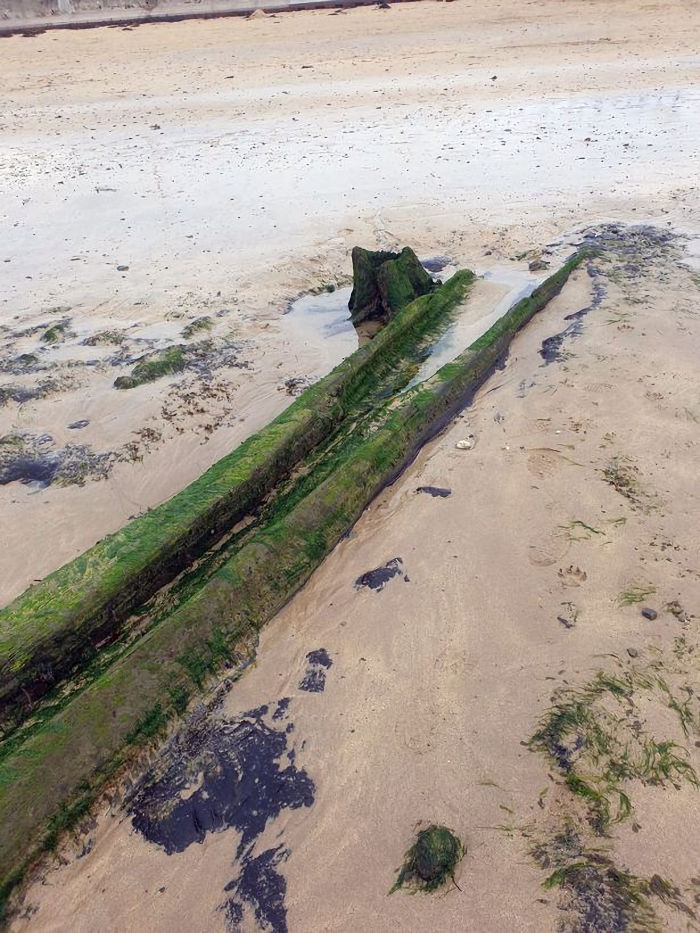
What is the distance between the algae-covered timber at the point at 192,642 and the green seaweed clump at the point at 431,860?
163 cm

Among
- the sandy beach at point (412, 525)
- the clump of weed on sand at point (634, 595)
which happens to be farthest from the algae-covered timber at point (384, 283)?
the clump of weed on sand at point (634, 595)

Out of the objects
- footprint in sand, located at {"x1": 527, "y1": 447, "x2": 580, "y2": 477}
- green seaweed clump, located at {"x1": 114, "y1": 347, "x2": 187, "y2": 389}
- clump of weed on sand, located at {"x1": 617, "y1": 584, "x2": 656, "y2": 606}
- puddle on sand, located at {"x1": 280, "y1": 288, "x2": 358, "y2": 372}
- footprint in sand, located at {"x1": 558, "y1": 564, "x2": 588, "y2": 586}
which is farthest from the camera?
puddle on sand, located at {"x1": 280, "y1": 288, "x2": 358, "y2": 372}

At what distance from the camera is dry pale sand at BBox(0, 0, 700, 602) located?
7.25 meters

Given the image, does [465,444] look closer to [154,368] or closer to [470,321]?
[470,321]

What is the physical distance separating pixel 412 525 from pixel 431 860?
2.54 meters

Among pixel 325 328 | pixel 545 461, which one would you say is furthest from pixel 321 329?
pixel 545 461

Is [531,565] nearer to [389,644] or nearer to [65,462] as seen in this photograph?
[389,644]

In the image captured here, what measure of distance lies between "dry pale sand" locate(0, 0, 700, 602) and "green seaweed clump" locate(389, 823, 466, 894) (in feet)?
11.9

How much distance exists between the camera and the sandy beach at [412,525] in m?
3.31

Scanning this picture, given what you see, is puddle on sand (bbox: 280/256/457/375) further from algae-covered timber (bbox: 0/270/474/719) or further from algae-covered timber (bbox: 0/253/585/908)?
algae-covered timber (bbox: 0/253/585/908)

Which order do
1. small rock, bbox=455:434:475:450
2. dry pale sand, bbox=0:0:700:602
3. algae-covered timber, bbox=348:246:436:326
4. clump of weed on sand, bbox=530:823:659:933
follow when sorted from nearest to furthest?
1. clump of weed on sand, bbox=530:823:659:933
2. small rock, bbox=455:434:475:450
3. dry pale sand, bbox=0:0:700:602
4. algae-covered timber, bbox=348:246:436:326

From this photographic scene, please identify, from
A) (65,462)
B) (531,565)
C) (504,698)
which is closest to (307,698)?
(504,698)

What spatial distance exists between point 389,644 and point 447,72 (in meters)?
20.4

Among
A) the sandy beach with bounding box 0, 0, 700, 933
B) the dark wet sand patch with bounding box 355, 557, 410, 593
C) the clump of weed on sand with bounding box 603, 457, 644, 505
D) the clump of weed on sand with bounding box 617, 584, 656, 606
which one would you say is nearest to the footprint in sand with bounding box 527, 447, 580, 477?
the sandy beach with bounding box 0, 0, 700, 933
